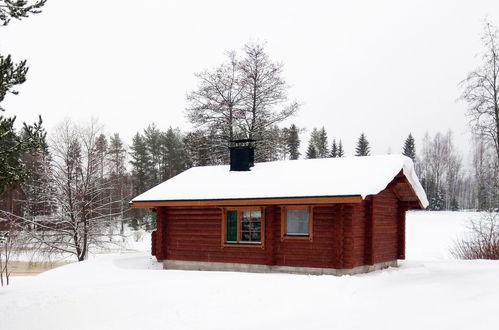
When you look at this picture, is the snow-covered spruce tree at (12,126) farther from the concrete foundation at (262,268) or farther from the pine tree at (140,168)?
the pine tree at (140,168)

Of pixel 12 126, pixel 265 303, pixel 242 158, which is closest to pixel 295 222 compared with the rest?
pixel 242 158

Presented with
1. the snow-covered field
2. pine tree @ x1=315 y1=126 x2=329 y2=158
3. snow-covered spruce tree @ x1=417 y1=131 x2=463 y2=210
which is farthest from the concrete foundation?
pine tree @ x1=315 y1=126 x2=329 y2=158

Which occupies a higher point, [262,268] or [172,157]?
[172,157]

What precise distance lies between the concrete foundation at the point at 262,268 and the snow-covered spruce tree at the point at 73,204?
6782 millimetres

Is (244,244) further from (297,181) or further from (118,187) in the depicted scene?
(118,187)

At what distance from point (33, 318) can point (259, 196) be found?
24.9 feet

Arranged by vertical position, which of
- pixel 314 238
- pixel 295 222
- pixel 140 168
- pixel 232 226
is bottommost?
pixel 314 238

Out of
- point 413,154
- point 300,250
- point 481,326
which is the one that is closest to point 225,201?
point 300,250

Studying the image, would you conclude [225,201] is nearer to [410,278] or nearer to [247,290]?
[247,290]

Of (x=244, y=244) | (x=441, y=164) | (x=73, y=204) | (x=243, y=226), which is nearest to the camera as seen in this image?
(x=244, y=244)

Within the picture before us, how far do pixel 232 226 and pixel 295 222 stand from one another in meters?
2.30

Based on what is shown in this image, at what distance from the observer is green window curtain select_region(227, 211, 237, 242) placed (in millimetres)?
17155

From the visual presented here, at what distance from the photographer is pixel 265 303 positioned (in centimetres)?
1110

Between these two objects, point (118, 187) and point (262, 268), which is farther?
point (118, 187)
